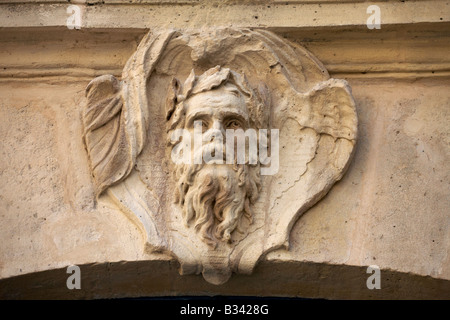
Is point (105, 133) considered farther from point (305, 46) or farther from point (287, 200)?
point (305, 46)

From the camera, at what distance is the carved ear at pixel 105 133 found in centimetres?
313

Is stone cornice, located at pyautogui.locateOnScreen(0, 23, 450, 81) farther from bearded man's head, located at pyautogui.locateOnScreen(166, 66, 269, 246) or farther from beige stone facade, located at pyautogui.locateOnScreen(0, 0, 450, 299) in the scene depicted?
bearded man's head, located at pyautogui.locateOnScreen(166, 66, 269, 246)

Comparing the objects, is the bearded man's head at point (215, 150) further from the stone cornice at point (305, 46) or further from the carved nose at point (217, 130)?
the stone cornice at point (305, 46)

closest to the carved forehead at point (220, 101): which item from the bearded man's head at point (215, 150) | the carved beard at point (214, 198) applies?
the bearded man's head at point (215, 150)

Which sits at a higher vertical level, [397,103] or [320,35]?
[320,35]

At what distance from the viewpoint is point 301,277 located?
3080 mm

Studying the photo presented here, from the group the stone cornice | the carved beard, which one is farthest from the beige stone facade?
the carved beard

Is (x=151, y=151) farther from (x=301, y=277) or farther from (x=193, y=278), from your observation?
A: (x=301, y=277)

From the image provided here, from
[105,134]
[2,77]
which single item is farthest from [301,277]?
[2,77]

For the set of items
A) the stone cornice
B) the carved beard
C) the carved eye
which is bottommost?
the carved beard

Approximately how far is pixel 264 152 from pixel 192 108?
0.32 meters

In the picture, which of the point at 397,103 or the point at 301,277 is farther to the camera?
the point at 397,103

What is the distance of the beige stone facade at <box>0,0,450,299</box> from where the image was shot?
303 centimetres
